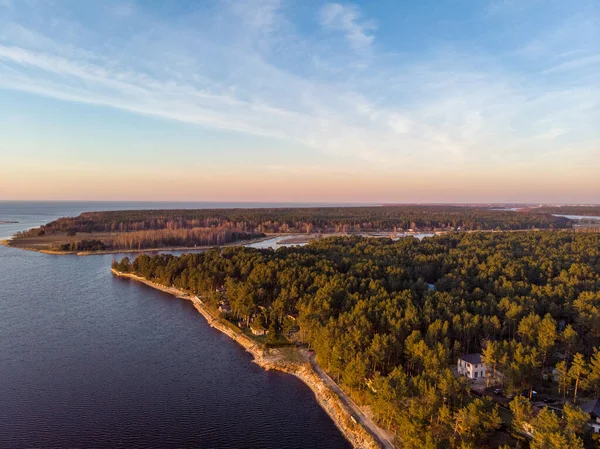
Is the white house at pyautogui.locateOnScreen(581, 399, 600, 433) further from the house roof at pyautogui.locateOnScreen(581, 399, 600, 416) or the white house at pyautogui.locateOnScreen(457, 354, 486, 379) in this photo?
the white house at pyautogui.locateOnScreen(457, 354, 486, 379)

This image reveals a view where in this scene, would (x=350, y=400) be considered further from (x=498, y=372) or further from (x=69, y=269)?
(x=69, y=269)

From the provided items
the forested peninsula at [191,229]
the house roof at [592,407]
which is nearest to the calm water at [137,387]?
the house roof at [592,407]

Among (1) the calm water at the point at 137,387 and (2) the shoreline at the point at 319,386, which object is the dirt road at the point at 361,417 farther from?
(1) the calm water at the point at 137,387

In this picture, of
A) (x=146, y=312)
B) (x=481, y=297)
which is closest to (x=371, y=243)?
(x=481, y=297)

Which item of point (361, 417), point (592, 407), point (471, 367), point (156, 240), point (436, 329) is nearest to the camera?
point (592, 407)

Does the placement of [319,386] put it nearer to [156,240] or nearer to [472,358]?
[472,358]

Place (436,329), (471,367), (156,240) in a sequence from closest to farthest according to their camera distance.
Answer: (471,367) → (436,329) → (156,240)

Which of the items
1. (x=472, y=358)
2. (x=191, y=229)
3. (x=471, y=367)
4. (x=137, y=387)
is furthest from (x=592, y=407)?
(x=191, y=229)
